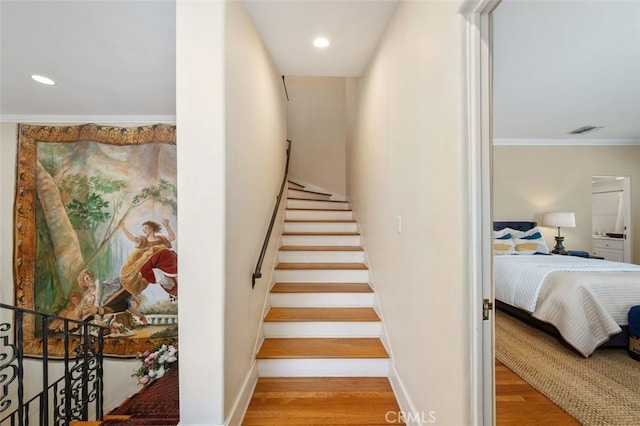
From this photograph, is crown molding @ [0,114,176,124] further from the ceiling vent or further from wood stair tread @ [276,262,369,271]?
the ceiling vent

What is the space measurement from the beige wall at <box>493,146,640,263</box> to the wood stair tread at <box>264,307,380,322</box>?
406cm

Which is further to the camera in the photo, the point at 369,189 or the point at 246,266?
the point at 369,189

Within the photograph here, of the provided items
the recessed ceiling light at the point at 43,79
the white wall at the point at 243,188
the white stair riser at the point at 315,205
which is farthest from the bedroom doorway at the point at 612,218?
the recessed ceiling light at the point at 43,79

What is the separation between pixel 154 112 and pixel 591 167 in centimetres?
755

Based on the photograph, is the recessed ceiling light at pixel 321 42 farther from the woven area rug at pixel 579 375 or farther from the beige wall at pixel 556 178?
the beige wall at pixel 556 178

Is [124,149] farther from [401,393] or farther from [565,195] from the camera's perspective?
[565,195]

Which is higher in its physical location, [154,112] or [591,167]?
[154,112]

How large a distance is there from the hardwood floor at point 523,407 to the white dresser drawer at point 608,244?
227 inches

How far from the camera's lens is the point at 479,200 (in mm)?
1034

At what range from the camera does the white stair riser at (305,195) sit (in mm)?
4355

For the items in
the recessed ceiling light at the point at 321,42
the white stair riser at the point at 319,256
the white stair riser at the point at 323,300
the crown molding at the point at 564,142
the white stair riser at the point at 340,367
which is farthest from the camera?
the crown molding at the point at 564,142

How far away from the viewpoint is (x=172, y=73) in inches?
96.6

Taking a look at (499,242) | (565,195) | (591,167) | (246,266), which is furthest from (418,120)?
(591,167)

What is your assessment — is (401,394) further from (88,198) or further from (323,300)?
(88,198)
